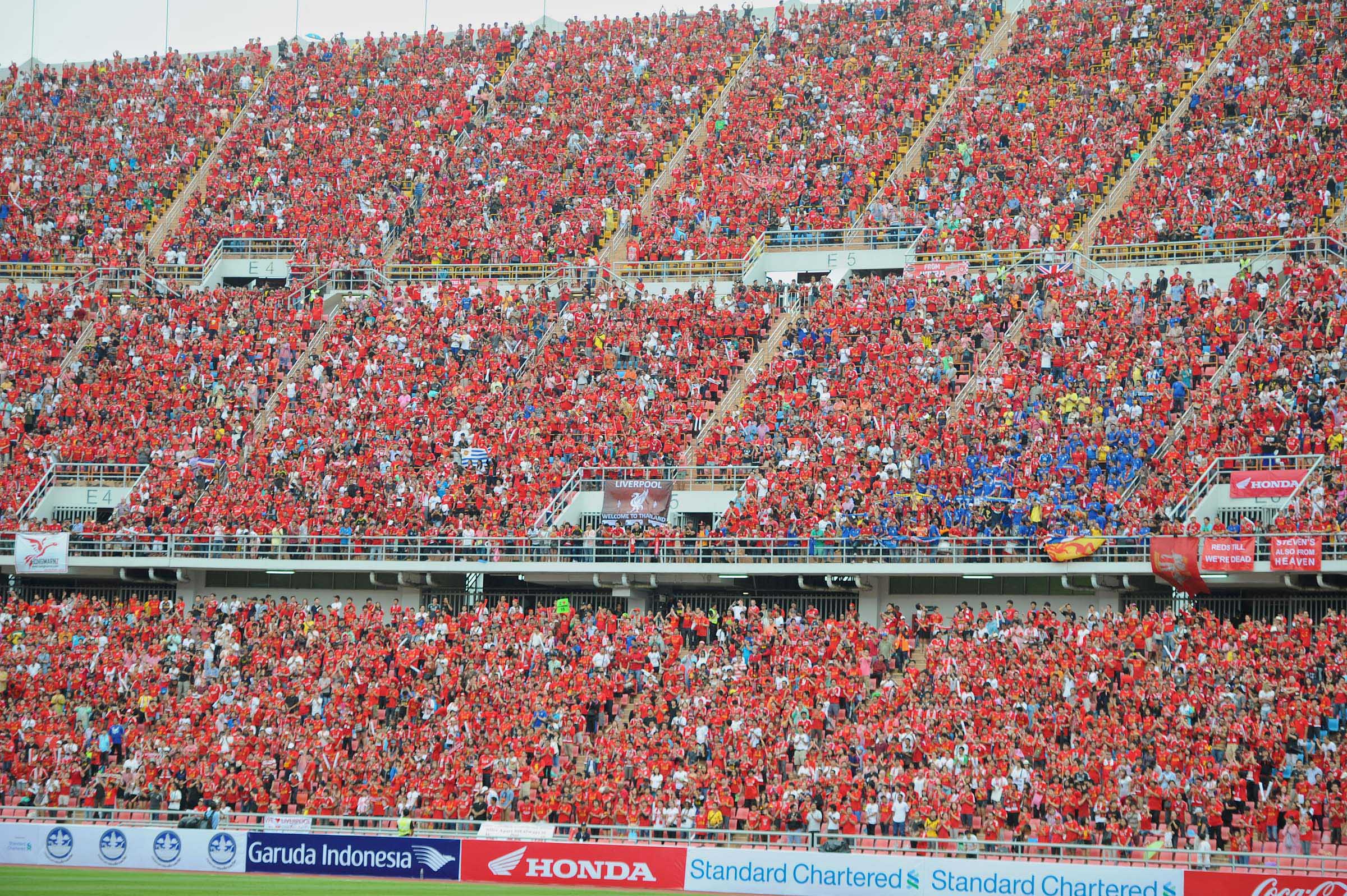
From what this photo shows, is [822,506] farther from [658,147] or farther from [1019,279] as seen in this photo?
[658,147]

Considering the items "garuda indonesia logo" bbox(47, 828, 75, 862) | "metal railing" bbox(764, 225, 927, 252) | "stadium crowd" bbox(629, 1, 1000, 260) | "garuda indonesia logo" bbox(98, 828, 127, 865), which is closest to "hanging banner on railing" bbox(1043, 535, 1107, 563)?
"metal railing" bbox(764, 225, 927, 252)

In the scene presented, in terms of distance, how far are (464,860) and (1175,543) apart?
13.7 m

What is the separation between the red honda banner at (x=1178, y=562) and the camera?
2953cm

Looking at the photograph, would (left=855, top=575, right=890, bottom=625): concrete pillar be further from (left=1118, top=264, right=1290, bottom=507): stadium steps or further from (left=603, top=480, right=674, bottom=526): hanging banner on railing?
(left=1118, top=264, right=1290, bottom=507): stadium steps

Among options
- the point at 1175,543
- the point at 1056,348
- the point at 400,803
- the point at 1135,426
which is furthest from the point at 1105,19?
the point at 400,803

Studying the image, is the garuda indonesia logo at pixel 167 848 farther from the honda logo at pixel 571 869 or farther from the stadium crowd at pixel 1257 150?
the stadium crowd at pixel 1257 150

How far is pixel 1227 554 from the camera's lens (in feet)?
96.0

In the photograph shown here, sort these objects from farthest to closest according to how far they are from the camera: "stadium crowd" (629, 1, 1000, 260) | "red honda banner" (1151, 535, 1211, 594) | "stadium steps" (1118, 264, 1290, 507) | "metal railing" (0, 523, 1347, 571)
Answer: "stadium crowd" (629, 1, 1000, 260)
"stadium steps" (1118, 264, 1290, 507)
"metal railing" (0, 523, 1347, 571)
"red honda banner" (1151, 535, 1211, 594)

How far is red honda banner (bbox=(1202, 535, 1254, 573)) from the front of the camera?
29078mm

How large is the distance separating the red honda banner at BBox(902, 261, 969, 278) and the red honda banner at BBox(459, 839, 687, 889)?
17.9 m

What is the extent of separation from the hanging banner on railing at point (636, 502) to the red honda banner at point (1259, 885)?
48.8 feet

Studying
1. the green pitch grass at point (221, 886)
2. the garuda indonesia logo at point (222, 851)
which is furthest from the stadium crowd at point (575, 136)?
the green pitch grass at point (221, 886)

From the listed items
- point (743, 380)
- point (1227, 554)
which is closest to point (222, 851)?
point (743, 380)

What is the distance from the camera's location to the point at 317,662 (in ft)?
112
